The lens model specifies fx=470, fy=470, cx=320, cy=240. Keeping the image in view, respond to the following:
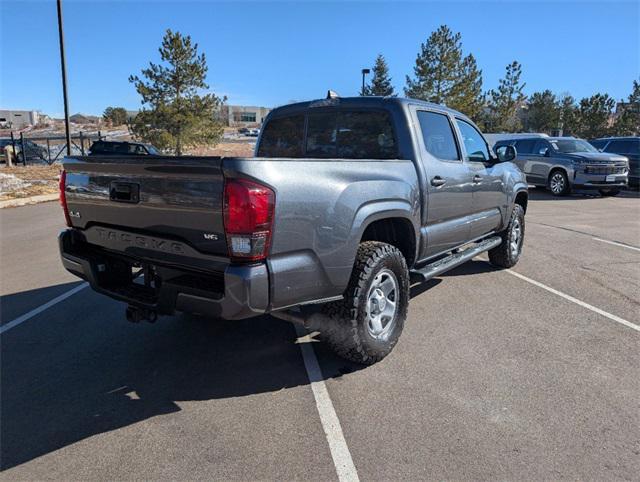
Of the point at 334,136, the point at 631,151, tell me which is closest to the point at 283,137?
the point at 334,136

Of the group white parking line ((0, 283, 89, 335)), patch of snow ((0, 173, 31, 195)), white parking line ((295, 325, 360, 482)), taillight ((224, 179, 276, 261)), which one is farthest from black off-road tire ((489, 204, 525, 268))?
patch of snow ((0, 173, 31, 195))

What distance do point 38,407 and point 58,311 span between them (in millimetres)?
2039

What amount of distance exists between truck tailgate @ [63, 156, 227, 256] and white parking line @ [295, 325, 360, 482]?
4.03 feet

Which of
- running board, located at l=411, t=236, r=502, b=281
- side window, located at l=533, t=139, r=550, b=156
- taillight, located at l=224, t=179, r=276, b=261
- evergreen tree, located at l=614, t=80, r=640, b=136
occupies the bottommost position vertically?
running board, located at l=411, t=236, r=502, b=281

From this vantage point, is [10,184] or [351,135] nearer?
[351,135]

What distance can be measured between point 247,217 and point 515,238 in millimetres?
5176

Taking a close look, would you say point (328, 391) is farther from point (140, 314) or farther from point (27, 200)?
point (27, 200)

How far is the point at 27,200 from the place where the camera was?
13797mm

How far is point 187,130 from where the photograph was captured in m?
23.4

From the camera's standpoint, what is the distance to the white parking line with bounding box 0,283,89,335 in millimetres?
4469

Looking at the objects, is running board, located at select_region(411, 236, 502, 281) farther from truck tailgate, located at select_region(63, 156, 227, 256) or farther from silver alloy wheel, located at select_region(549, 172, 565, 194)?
silver alloy wheel, located at select_region(549, 172, 565, 194)

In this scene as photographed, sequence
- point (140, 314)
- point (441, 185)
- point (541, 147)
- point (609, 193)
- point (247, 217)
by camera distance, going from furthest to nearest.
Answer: point (609, 193), point (541, 147), point (441, 185), point (140, 314), point (247, 217)

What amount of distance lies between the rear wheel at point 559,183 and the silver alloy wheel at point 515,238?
420 inches

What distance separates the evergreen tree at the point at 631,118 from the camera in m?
36.7
